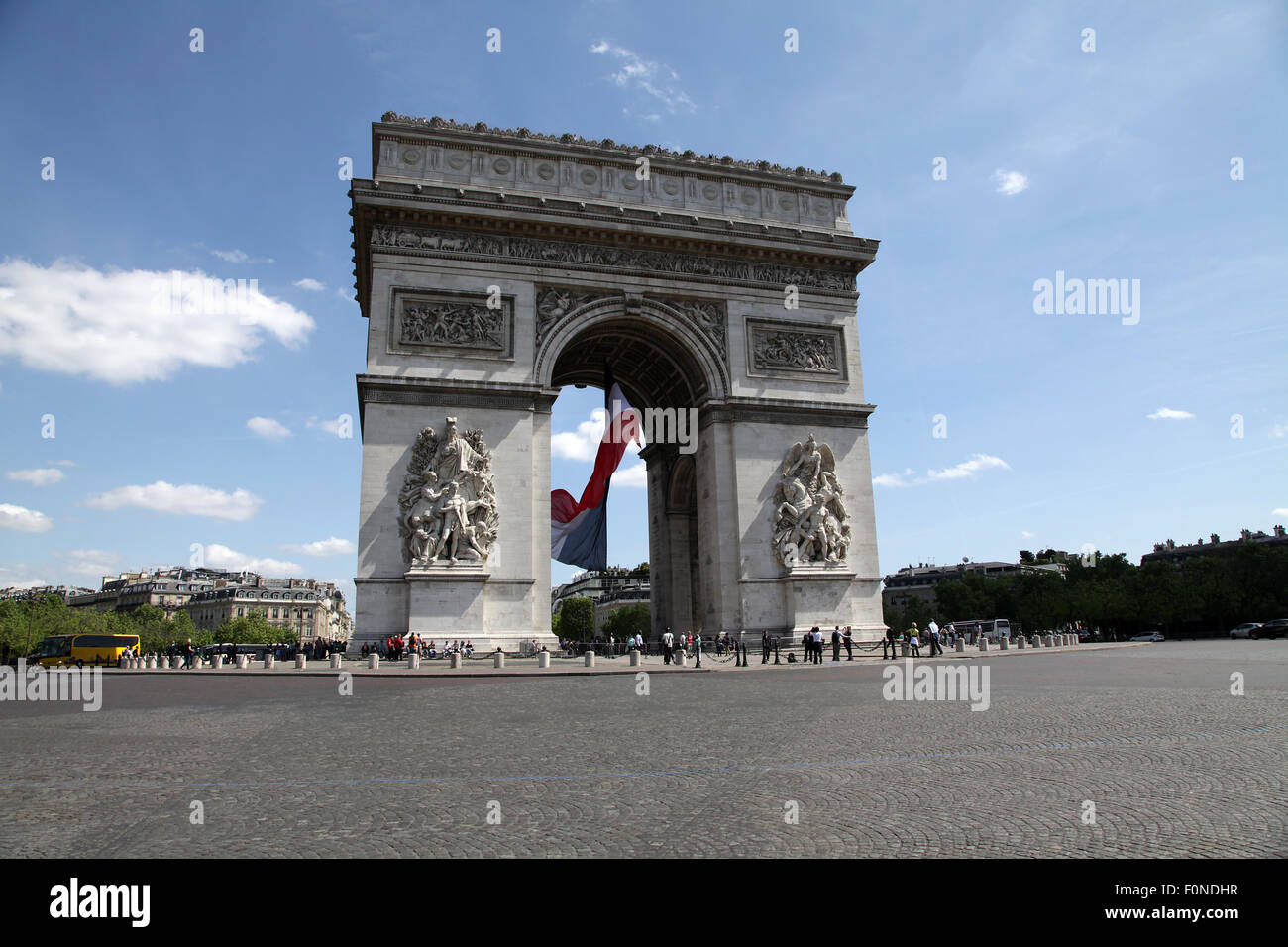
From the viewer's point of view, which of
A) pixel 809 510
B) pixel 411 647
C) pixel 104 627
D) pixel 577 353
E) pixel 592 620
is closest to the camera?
pixel 411 647

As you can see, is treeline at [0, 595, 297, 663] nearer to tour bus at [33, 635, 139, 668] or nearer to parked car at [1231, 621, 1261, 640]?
tour bus at [33, 635, 139, 668]

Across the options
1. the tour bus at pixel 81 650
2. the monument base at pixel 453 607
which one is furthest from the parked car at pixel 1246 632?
A: the tour bus at pixel 81 650

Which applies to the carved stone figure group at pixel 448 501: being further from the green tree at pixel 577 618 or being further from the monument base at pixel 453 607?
the green tree at pixel 577 618

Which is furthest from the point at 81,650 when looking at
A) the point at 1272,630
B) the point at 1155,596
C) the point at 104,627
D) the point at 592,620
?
the point at 592,620

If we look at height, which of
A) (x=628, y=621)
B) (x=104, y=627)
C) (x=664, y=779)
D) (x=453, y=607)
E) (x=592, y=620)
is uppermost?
(x=453, y=607)

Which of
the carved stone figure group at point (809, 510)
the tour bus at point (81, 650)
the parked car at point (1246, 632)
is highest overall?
the carved stone figure group at point (809, 510)

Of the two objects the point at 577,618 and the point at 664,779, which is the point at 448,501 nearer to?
the point at 664,779

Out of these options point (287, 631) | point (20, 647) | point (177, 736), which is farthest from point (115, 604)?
point (177, 736)
